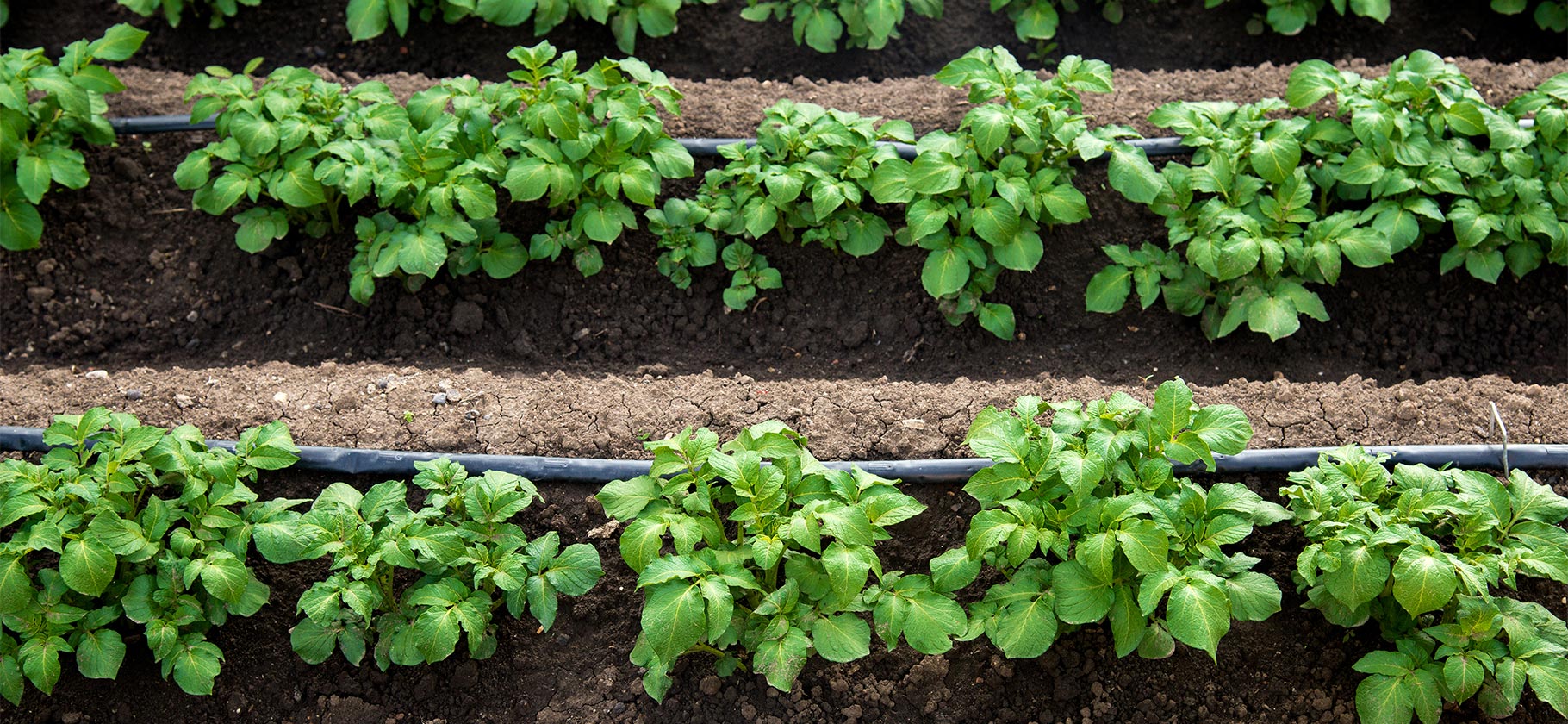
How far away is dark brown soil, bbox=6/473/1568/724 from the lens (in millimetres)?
3311

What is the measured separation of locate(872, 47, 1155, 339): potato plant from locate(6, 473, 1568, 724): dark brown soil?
1.10 m

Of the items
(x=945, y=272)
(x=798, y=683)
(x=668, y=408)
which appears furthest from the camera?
(x=945, y=272)

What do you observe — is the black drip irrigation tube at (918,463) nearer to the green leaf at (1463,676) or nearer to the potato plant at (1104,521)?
the potato plant at (1104,521)

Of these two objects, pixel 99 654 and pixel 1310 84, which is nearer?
pixel 99 654

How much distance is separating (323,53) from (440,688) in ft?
11.1

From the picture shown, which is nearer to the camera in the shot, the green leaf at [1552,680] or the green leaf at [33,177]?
the green leaf at [1552,680]

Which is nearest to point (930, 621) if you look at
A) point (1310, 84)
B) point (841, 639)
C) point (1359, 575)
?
point (841, 639)

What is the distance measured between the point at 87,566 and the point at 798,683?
1.81 metres

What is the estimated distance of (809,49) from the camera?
18.6 feet

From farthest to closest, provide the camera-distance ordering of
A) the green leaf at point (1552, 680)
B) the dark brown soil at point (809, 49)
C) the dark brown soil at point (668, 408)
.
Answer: the dark brown soil at point (809, 49) < the dark brown soil at point (668, 408) < the green leaf at point (1552, 680)

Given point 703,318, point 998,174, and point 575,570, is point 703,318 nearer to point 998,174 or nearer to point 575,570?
point 998,174

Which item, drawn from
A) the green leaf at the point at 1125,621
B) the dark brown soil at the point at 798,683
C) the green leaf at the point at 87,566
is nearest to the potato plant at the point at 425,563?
the dark brown soil at the point at 798,683

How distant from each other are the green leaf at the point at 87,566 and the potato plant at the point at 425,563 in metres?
0.35

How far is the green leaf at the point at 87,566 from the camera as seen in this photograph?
310 centimetres
